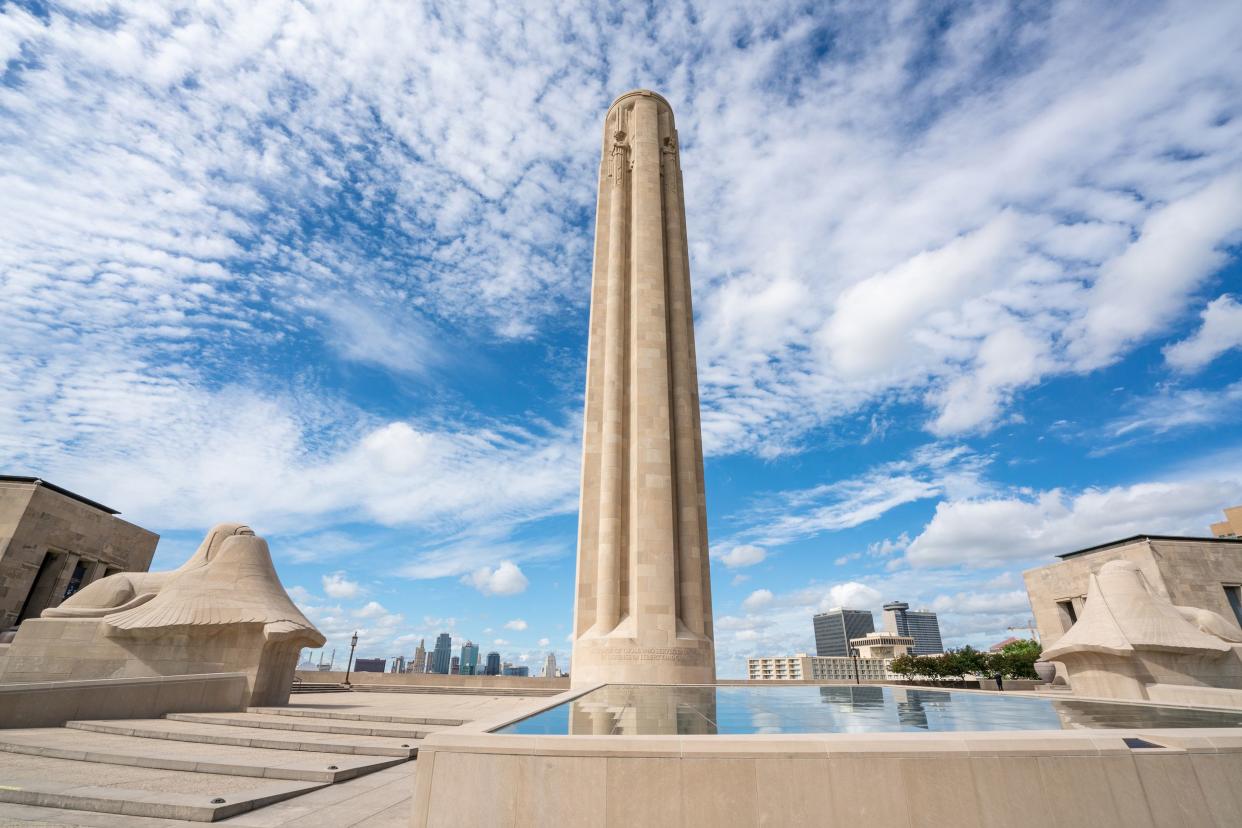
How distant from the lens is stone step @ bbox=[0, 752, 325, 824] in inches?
243

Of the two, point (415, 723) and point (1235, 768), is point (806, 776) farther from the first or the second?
point (415, 723)

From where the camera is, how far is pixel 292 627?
56.2 ft

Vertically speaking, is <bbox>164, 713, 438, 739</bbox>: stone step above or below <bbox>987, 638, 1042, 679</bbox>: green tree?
below

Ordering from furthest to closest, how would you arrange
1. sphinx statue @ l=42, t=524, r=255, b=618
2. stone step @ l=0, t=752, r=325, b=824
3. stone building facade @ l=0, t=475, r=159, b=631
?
stone building facade @ l=0, t=475, r=159, b=631
sphinx statue @ l=42, t=524, r=255, b=618
stone step @ l=0, t=752, r=325, b=824

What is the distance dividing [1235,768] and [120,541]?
43.5m

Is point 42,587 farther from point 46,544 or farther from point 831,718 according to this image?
point 831,718

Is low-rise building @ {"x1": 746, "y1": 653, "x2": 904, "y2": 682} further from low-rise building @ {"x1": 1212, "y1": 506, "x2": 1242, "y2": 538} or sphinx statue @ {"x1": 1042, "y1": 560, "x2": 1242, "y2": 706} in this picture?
sphinx statue @ {"x1": 1042, "y1": 560, "x2": 1242, "y2": 706}

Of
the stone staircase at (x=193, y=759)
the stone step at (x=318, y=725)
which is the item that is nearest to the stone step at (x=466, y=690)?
the stone step at (x=318, y=725)

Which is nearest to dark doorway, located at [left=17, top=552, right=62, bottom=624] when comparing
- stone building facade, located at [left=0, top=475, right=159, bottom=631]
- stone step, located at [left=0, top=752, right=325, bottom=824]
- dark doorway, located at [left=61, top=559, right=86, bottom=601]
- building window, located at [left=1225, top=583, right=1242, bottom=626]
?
stone building facade, located at [left=0, top=475, right=159, bottom=631]

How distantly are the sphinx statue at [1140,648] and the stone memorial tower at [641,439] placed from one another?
43.5ft

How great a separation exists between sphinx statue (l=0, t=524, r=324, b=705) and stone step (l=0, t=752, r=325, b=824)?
862 centimetres

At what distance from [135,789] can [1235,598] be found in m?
51.1

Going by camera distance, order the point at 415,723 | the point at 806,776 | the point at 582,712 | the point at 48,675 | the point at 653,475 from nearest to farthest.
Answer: the point at 806,776 < the point at 582,712 < the point at 415,723 < the point at 48,675 < the point at 653,475

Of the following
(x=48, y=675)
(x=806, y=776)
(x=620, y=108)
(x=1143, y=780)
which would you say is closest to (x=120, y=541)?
(x=48, y=675)
